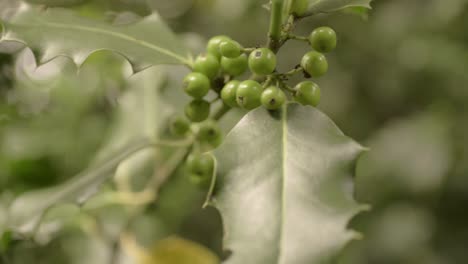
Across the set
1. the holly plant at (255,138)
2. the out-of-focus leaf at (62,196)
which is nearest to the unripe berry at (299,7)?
the holly plant at (255,138)

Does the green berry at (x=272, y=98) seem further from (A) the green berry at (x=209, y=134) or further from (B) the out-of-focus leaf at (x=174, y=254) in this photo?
(B) the out-of-focus leaf at (x=174, y=254)

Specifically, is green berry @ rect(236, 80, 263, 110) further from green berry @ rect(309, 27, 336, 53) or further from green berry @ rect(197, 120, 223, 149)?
green berry @ rect(197, 120, 223, 149)

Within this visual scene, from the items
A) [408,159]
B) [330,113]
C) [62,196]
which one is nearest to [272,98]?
[62,196]

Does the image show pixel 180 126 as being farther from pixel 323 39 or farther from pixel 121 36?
pixel 323 39

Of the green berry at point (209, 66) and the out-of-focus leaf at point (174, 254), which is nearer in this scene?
the green berry at point (209, 66)

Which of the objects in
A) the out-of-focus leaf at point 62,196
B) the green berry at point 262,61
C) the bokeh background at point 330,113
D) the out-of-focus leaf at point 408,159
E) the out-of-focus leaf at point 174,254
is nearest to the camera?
the green berry at point 262,61

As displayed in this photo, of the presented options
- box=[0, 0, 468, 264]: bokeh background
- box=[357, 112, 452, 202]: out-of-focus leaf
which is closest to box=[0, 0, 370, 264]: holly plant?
box=[0, 0, 468, 264]: bokeh background
